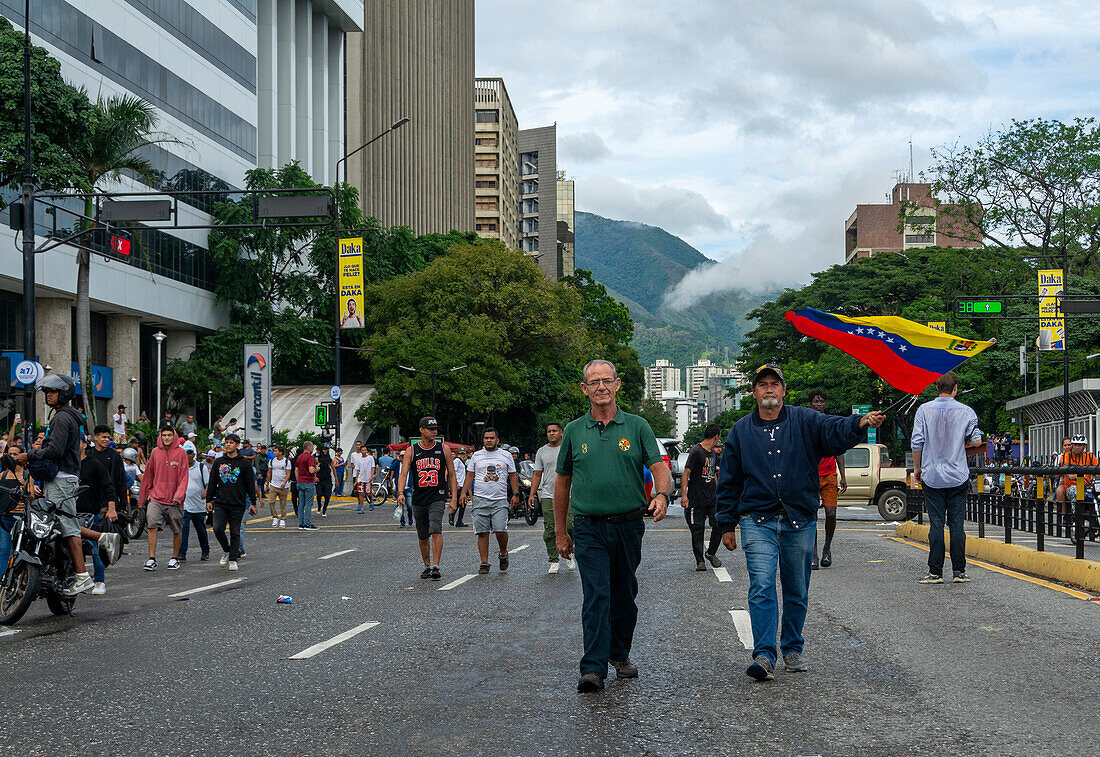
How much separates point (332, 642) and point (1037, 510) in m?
8.63

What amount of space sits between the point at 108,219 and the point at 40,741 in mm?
17611

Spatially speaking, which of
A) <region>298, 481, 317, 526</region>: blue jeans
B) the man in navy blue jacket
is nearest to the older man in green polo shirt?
the man in navy blue jacket

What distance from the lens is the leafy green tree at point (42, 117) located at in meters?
A: 26.3

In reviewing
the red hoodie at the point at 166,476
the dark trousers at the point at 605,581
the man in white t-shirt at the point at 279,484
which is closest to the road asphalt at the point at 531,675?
the dark trousers at the point at 605,581

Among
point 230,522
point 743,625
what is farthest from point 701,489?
point 230,522

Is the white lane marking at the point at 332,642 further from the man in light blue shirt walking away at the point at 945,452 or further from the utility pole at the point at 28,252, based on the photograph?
the utility pole at the point at 28,252

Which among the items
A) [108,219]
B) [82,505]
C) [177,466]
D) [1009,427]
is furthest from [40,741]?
[1009,427]

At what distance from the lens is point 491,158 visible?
5103 inches

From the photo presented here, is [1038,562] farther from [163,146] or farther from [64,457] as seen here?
[163,146]

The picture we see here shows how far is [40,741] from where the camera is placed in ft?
18.9

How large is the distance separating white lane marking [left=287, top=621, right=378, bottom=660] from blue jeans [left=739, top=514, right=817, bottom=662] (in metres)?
3.14

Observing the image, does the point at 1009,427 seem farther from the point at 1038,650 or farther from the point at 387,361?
the point at 1038,650

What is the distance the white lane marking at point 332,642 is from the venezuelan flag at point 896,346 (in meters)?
4.12

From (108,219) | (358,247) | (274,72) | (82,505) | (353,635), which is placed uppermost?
(274,72)
